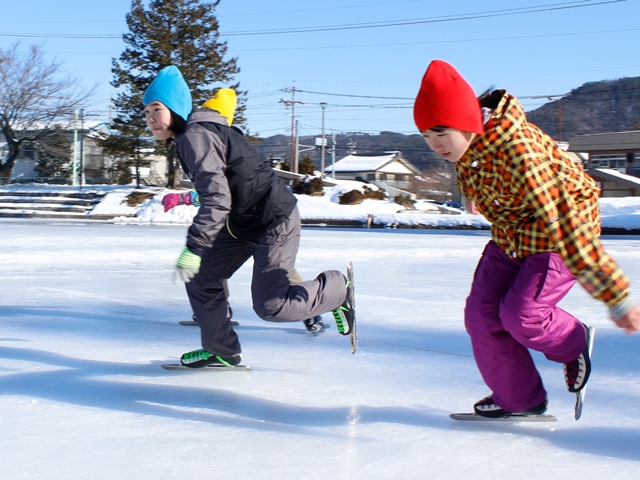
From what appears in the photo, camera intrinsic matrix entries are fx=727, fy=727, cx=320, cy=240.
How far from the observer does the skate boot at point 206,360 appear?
3230 millimetres

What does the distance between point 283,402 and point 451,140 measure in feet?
3.84

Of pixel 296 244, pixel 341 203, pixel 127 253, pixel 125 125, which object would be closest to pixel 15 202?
pixel 125 125

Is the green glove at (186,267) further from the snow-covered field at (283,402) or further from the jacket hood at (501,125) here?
the jacket hood at (501,125)

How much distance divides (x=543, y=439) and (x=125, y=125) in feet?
84.4

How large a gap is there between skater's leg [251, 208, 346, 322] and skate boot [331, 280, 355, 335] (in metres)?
0.16

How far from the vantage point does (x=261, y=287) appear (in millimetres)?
3027

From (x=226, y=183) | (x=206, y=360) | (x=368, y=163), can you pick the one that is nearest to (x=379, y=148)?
(x=368, y=163)

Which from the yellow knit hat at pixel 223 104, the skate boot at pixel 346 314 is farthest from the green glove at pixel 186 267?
the yellow knit hat at pixel 223 104

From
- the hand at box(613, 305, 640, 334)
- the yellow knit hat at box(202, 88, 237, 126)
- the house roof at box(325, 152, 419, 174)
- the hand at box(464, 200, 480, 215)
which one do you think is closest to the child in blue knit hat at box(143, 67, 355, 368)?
the hand at box(464, 200, 480, 215)

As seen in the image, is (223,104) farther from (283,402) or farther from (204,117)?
(283,402)

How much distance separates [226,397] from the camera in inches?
111

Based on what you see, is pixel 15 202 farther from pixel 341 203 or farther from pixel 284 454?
pixel 284 454

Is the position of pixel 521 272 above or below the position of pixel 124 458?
above

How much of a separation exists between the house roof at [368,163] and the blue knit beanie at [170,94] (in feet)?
244
